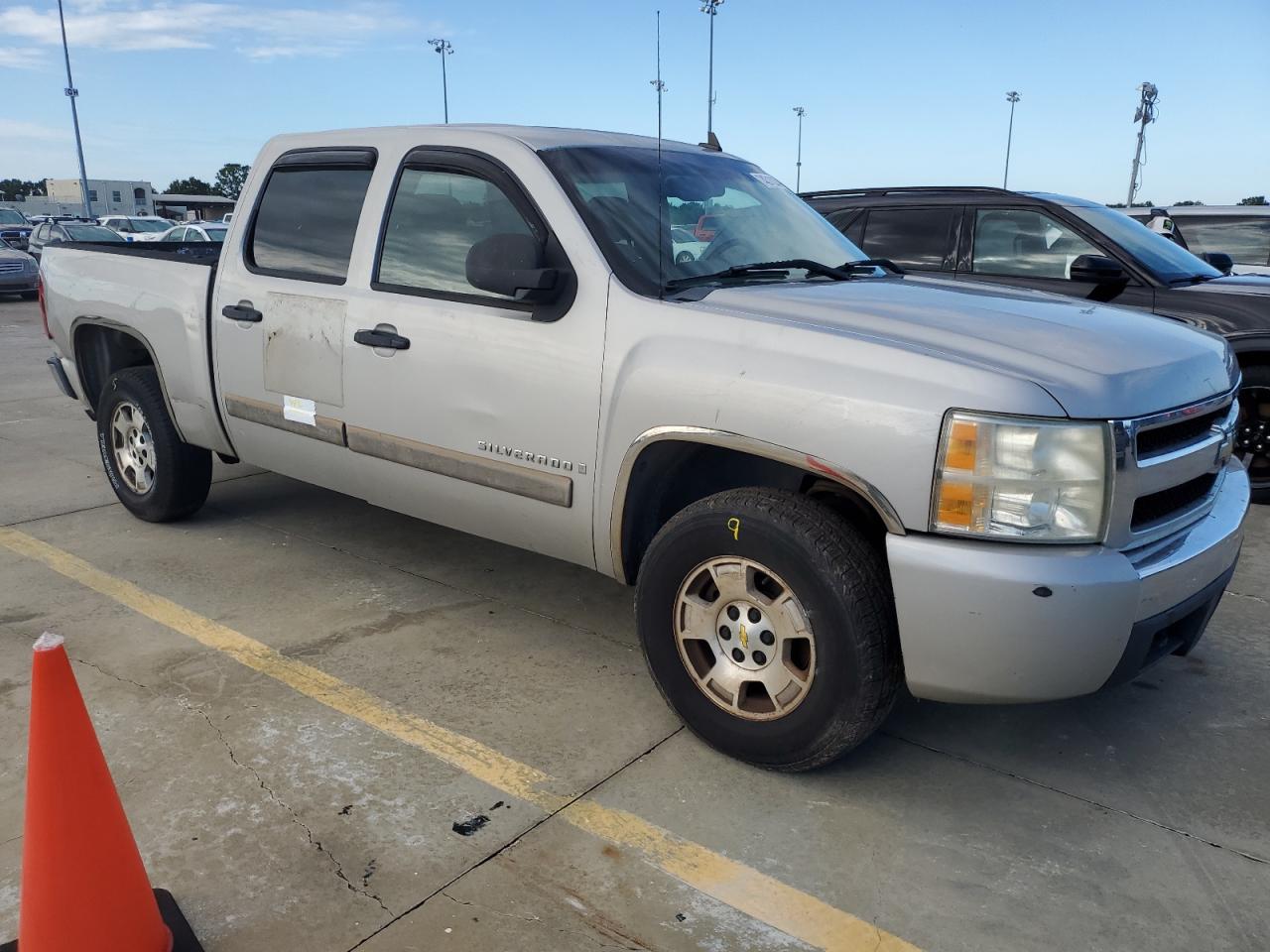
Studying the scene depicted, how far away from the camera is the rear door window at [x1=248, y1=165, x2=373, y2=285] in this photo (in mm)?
4227

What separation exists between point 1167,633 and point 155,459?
15.1 ft

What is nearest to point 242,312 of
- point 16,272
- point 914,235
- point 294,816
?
point 294,816

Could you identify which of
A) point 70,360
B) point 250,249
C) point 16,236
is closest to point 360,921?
A: point 250,249

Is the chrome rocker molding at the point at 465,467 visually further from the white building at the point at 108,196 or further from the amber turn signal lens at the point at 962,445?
the white building at the point at 108,196

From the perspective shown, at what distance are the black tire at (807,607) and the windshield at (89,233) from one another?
22489 millimetres

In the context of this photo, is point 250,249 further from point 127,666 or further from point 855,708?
point 855,708

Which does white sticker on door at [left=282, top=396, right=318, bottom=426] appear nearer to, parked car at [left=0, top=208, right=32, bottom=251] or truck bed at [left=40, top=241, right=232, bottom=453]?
truck bed at [left=40, top=241, right=232, bottom=453]

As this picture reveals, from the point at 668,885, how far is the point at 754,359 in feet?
4.67

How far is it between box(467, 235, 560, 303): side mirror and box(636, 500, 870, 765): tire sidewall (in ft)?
2.93

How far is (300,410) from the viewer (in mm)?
4324

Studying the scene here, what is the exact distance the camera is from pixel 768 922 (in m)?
2.49

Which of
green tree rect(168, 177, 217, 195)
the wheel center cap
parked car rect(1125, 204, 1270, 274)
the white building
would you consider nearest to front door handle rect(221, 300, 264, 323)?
the wheel center cap

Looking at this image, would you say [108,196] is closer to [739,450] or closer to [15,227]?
[15,227]

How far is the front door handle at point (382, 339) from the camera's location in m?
3.84
